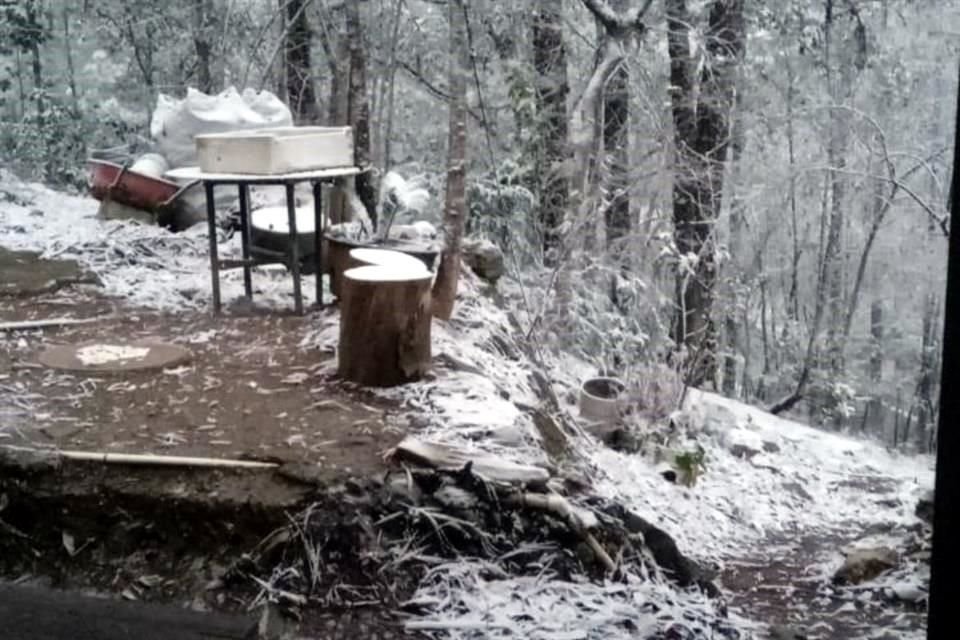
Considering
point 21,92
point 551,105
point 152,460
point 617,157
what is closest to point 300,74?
point 551,105

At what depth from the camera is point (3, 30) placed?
786 centimetres

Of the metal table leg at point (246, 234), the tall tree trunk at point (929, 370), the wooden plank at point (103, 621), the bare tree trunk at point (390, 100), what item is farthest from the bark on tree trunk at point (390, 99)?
the tall tree trunk at point (929, 370)

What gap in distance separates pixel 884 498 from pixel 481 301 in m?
2.12

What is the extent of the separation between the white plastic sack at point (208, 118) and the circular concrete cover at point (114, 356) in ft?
7.82

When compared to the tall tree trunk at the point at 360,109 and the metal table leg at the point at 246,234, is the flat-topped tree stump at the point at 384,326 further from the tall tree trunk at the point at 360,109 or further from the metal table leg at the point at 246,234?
the tall tree trunk at the point at 360,109

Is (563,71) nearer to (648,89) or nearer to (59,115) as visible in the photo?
(648,89)

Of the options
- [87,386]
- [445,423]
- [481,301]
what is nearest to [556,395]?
[481,301]

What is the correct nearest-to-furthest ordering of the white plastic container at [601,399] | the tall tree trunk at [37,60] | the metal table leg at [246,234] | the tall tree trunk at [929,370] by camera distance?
the tall tree trunk at [929,370] < the metal table leg at [246,234] < the white plastic container at [601,399] < the tall tree trunk at [37,60]

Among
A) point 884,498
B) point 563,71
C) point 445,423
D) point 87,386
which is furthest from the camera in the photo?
point 563,71

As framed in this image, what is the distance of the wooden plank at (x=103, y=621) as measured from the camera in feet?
6.40

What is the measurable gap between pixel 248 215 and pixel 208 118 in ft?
5.77

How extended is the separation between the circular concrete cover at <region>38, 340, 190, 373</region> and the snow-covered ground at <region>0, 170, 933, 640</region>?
1.80ft

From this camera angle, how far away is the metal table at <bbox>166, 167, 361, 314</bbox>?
3832mm

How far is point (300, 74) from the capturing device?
6980 mm
